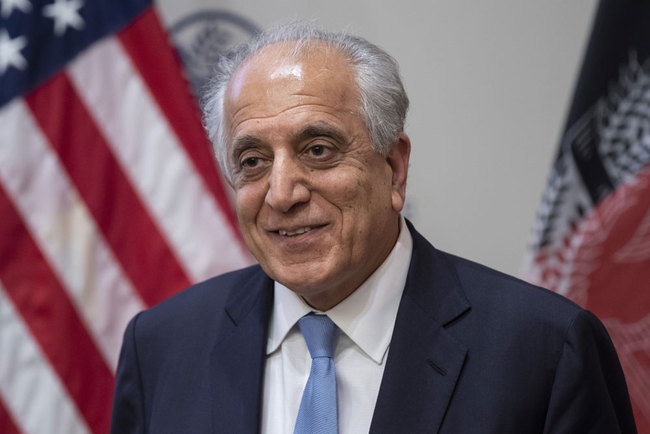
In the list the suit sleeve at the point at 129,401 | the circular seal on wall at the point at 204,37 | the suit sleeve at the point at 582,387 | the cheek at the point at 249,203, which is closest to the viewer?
the suit sleeve at the point at 582,387

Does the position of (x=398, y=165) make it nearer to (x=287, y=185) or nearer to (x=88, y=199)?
(x=287, y=185)

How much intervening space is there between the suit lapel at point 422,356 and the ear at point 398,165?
0.13 meters

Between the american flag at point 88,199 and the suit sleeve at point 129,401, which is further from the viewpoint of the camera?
the american flag at point 88,199

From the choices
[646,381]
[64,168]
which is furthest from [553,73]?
[64,168]

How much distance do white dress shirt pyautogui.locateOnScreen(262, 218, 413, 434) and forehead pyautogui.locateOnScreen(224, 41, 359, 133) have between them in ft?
1.10

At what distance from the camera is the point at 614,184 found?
2002mm

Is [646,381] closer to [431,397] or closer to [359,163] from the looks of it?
[431,397]

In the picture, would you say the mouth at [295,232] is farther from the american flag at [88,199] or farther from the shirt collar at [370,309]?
the american flag at [88,199]

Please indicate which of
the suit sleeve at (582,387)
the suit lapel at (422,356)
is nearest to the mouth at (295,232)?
the suit lapel at (422,356)

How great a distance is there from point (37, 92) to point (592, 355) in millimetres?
1778

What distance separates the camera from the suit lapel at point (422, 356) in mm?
1216

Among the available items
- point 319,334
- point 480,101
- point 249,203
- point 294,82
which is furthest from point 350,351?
point 480,101

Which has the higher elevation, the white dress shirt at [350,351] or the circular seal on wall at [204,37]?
the circular seal on wall at [204,37]

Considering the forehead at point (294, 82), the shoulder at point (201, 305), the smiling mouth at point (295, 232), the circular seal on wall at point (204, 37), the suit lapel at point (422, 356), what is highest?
the circular seal on wall at point (204, 37)
